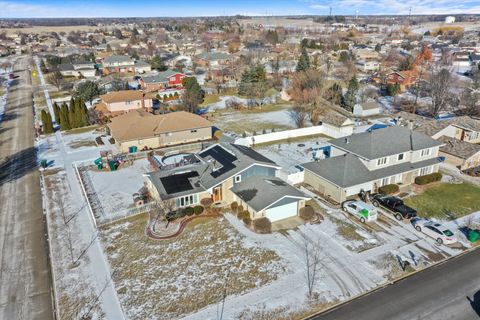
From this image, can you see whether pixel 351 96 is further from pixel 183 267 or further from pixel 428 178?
pixel 183 267

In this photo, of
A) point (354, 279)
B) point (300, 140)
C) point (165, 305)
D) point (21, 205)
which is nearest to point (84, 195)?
point (21, 205)

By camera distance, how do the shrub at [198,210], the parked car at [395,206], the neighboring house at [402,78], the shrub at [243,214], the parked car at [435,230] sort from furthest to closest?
the neighboring house at [402,78]
the shrub at [198,210]
the parked car at [395,206]
the shrub at [243,214]
the parked car at [435,230]

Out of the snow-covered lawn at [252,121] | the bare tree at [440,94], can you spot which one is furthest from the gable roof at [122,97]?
the bare tree at [440,94]

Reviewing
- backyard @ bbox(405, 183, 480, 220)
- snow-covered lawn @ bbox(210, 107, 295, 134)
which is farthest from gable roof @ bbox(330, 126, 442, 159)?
snow-covered lawn @ bbox(210, 107, 295, 134)

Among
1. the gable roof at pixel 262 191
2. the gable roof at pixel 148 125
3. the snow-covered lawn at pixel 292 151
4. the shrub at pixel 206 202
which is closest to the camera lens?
the gable roof at pixel 262 191

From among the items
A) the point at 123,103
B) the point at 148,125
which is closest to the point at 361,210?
the point at 148,125

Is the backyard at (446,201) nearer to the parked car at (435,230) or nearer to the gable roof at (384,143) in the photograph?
the parked car at (435,230)

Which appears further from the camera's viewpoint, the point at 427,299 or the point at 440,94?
the point at 440,94

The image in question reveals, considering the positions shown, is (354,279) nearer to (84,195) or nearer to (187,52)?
(84,195)
